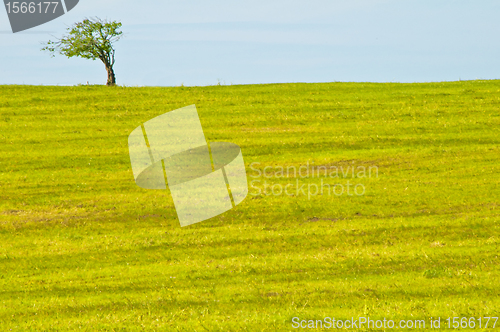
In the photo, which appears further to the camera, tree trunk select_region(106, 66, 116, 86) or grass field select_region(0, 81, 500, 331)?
tree trunk select_region(106, 66, 116, 86)

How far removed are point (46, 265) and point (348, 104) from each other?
28127mm

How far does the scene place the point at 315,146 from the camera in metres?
32.7

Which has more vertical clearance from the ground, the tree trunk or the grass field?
the tree trunk

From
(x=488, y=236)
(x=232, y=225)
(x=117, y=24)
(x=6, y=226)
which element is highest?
(x=117, y=24)

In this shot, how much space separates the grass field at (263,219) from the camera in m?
15.1

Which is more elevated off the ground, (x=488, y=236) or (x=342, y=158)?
(x=342, y=158)

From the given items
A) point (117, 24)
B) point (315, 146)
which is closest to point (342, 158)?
point (315, 146)

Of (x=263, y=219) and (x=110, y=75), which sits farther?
(x=110, y=75)

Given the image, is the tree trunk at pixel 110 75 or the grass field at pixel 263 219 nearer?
the grass field at pixel 263 219

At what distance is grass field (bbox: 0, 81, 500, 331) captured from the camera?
1507 centimetres

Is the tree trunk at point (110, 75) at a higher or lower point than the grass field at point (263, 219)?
higher

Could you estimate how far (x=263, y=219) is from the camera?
928 inches

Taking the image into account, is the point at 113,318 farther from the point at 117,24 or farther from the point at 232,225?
the point at 117,24

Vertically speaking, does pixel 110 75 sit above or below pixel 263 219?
above
